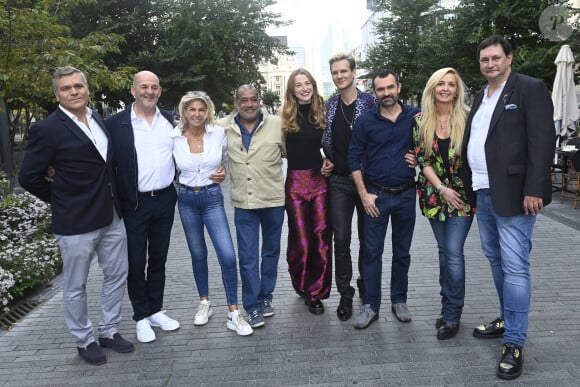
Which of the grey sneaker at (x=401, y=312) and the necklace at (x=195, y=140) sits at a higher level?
the necklace at (x=195, y=140)

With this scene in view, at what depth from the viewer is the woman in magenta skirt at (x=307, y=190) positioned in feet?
13.4

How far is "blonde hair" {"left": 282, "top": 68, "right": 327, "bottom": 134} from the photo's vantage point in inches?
160

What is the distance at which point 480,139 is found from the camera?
3.35m

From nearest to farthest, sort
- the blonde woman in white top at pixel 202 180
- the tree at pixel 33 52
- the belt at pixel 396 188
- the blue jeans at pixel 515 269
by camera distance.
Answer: the blue jeans at pixel 515 269, the belt at pixel 396 188, the blonde woman in white top at pixel 202 180, the tree at pixel 33 52

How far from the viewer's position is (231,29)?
16.7 m

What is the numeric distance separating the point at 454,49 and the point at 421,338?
15.7 metres

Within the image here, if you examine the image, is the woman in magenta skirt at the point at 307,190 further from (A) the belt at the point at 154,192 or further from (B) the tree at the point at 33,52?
(B) the tree at the point at 33,52

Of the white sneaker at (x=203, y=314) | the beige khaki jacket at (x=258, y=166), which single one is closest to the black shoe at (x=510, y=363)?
the beige khaki jacket at (x=258, y=166)

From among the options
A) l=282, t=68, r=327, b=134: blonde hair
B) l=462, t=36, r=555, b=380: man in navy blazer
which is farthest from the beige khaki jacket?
l=462, t=36, r=555, b=380: man in navy blazer

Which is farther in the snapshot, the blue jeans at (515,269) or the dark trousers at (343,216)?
the dark trousers at (343,216)

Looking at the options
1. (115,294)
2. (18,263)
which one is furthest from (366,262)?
(18,263)

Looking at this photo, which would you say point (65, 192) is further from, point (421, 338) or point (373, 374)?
point (421, 338)

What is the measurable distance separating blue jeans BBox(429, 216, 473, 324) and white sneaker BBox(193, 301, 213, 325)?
6.30 ft

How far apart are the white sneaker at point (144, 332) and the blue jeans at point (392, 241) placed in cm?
172
